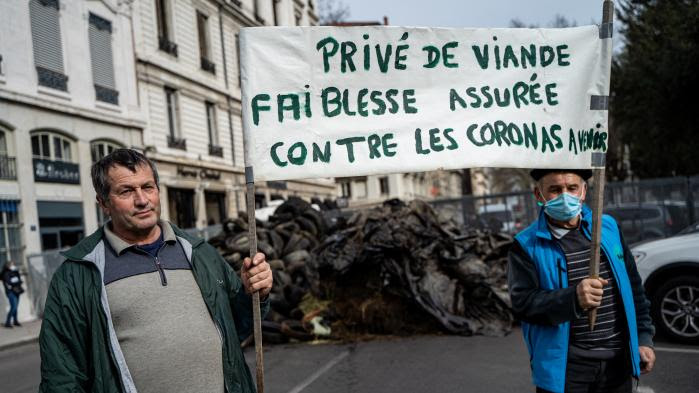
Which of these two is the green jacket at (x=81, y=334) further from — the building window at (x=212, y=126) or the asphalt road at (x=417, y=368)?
the building window at (x=212, y=126)

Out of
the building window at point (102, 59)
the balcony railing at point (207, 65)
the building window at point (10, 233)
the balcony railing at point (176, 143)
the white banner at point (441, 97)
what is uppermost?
the balcony railing at point (207, 65)

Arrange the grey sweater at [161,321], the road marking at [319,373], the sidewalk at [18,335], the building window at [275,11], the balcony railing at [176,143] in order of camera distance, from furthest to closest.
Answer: the building window at [275,11]
the balcony railing at [176,143]
the sidewalk at [18,335]
the road marking at [319,373]
the grey sweater at [161,321]

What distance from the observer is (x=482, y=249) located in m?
8.87

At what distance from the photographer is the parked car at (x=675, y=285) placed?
634 cm

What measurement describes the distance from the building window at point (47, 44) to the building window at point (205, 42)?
32.3 ft

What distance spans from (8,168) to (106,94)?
5.41 meters

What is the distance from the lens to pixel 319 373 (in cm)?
619

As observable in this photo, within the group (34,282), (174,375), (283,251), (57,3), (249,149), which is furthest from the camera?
(57,3)

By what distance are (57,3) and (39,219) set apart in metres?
6.82

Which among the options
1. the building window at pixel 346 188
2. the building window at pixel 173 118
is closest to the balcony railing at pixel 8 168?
the building window at pixel 173 118

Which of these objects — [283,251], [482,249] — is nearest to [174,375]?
[482,249]

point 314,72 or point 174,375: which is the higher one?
point 314,72

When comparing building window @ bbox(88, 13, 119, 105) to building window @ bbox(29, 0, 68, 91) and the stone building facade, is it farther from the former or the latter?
building window @ bbox(29, 0, 68, 91)

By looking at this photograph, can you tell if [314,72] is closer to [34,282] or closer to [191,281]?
[191,281]
